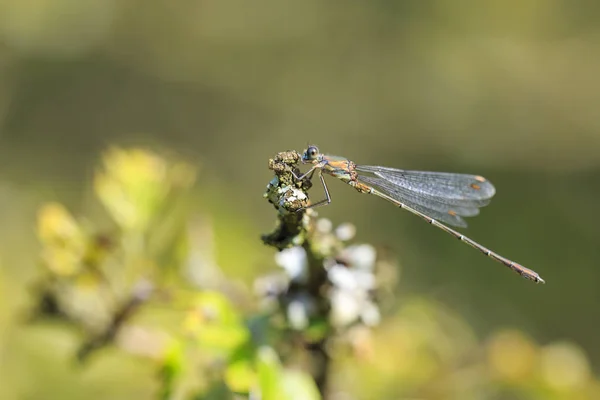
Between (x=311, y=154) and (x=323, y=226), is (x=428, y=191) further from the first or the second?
(x=323, y=226)

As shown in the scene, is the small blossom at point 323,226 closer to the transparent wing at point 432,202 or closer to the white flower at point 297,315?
the white flower at point 297,315

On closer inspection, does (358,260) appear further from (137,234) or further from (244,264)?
(244,264)

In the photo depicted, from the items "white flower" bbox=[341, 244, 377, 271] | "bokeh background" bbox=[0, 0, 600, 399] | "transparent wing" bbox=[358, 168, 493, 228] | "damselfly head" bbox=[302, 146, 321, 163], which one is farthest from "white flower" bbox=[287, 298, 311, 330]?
"bokeh background" bbox=[0, 0, 600, 399]

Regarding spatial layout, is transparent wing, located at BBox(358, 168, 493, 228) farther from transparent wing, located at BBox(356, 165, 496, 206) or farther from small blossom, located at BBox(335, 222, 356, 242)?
small blossom, located at BBox(335, 222, 356, 242)

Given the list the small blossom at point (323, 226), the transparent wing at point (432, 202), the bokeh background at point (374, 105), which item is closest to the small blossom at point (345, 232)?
the small blossom at point (323, 226)

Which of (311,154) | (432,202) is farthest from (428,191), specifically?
(311,154)

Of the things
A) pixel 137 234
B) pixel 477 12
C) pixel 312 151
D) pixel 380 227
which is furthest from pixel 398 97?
pixel 137 234
